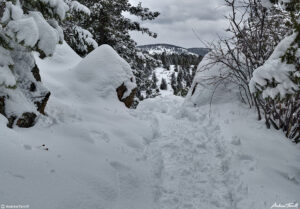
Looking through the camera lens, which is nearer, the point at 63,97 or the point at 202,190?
the point at 202,190

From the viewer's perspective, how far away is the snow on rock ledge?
23.7 ft

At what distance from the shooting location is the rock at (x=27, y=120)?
4.29 m

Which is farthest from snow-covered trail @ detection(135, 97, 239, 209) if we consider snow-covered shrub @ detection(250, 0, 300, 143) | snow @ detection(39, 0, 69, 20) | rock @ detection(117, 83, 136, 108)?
snow @ detection(39, 0, 69, 20)

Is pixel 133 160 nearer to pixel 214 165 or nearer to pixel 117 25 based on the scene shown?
pixel 214 165

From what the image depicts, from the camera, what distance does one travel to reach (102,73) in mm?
7445

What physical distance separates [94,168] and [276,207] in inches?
115

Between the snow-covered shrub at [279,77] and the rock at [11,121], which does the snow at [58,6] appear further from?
the snow-covered shrub at [279,77]

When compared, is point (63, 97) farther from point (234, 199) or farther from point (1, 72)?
point (234, 199)

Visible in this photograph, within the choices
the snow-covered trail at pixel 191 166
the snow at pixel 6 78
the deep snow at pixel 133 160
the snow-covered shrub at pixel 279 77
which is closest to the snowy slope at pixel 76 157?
the deep snow at pixel 133 160

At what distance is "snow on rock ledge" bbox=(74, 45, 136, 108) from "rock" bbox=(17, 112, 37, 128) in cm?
251

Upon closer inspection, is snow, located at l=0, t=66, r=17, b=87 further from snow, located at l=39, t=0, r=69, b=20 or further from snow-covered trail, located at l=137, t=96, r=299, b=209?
snow-covered trail, located at l=137, t=96, r=299, b=209

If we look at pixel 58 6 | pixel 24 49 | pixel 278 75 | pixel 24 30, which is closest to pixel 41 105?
pixel 24 49

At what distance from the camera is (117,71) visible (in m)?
7.66

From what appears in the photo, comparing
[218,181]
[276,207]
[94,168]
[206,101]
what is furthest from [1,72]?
[206,101]
